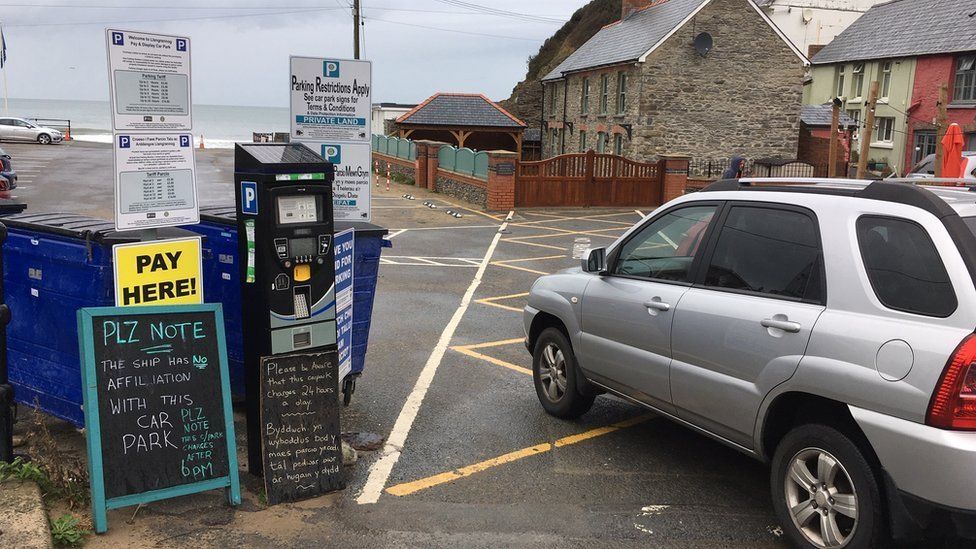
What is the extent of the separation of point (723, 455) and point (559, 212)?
1812 centimetres

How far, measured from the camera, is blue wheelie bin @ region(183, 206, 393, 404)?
625cm

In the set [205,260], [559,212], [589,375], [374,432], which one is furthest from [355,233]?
[559,212]

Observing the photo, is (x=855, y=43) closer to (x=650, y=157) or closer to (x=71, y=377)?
(x=650, y=157)

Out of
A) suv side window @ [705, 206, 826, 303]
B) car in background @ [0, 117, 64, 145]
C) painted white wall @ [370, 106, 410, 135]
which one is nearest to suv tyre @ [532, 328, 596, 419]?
suv side window @ [705, 206, 826, 303]

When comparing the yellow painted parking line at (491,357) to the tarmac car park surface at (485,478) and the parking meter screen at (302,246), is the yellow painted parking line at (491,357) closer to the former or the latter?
the tarmac car park surface at (485,478)

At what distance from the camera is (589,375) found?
602 cm

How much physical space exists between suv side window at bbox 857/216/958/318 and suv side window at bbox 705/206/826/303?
0.28 m

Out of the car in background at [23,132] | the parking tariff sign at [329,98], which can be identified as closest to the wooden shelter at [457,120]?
the car in background at [23,132]

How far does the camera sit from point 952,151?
11695mm

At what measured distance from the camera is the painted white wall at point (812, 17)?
5291cm

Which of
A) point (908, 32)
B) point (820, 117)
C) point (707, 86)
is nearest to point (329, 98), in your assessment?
point (707, 86)

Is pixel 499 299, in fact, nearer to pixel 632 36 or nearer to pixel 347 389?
pixel 347 389

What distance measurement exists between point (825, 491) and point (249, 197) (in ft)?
12.0

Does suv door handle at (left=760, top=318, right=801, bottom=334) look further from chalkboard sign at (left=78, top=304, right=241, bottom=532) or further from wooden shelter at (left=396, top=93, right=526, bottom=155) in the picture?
wooden shelter at (left=396, top=93, right=526, bottom=155)
